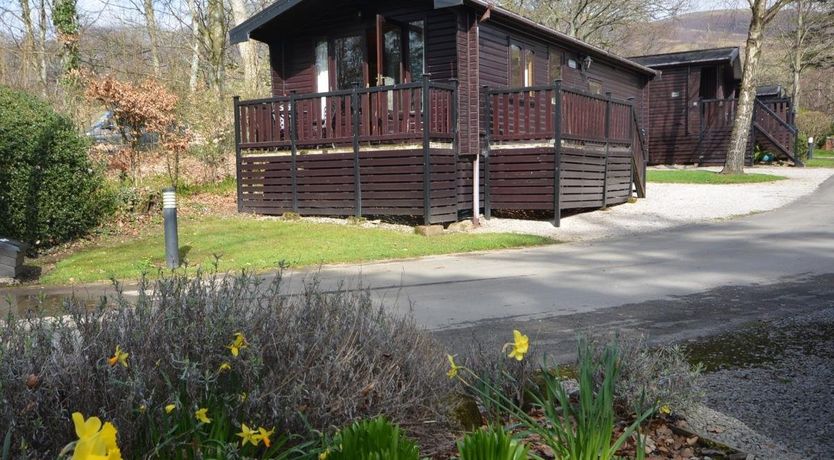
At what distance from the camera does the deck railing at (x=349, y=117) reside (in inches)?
550

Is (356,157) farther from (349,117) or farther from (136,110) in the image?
Answer: (136,110)

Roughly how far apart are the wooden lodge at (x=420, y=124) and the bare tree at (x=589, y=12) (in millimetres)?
23697

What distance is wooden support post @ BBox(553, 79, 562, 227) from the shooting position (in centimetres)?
1461

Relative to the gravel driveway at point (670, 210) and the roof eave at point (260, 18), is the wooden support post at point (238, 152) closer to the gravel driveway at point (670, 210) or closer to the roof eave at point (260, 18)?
the roof eave at point (260, 18)

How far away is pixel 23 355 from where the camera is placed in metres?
2.62

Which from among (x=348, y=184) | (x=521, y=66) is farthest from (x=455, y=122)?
(x=521, y=66)

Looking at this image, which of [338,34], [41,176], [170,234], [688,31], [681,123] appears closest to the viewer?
[170,234]

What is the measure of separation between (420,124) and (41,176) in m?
6.82

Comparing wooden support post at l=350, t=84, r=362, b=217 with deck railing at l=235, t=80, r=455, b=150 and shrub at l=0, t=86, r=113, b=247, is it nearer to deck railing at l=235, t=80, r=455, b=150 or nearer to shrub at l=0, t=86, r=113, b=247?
deck railing at l=235, t=80, r=455, b=150

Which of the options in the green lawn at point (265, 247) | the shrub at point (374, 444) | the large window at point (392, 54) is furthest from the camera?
the large window at point (392, 54)

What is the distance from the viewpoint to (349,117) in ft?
48.6

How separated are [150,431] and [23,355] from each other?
60 cm

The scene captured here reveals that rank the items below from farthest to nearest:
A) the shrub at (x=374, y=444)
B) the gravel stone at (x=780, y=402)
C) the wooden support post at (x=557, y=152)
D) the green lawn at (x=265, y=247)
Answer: the wooden support post at (x=557, y=152) → the green lawn at (x=265, y=247) → the gravel stone at (x=780, y=402) → the shrub at (x=374, y=444)

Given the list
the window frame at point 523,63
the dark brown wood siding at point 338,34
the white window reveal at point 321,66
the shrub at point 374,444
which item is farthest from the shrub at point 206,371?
the white window reveal at point 321,66
